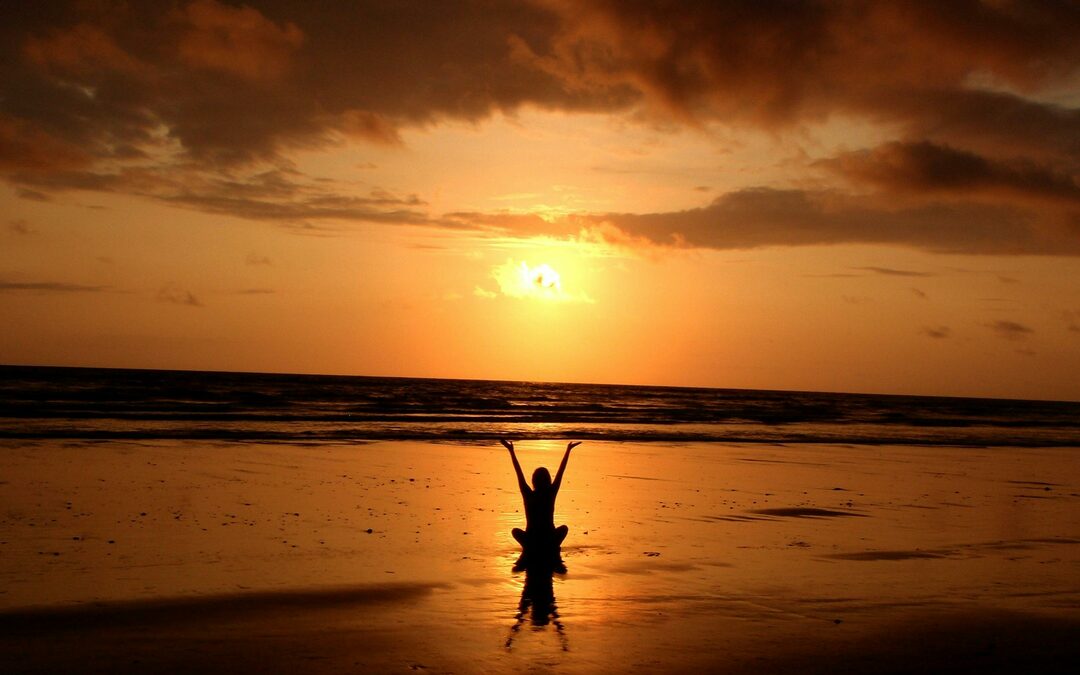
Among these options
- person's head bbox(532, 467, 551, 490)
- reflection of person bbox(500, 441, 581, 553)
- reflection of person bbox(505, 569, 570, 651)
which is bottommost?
reflection of person bbox(505, 569, 570, 651)

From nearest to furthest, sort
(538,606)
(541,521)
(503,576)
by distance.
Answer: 1. (538,606)
2. (503,576)
3. (541,521)

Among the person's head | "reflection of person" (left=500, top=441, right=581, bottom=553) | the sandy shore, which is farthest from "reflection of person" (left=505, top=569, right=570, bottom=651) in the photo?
the person's head

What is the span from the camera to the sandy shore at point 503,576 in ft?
22.6

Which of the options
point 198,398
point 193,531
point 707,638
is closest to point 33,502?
point 193,531

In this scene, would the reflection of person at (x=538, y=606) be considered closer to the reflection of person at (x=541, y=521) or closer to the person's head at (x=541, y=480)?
the reflection of person at (x=541, y=521)

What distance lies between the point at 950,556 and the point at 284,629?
8.22 metres

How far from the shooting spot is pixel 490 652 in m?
6.73

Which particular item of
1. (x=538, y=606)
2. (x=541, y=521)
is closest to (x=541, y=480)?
(x=541, y=521)

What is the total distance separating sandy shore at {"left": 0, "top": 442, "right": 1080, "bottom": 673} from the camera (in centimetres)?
688

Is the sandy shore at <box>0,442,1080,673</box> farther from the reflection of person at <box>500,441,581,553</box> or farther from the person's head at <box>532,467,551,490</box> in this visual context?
the person's head at <box>532,467,551,490</box>

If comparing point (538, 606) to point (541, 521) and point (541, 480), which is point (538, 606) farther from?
point (541, 480)

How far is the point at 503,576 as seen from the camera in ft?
30.8

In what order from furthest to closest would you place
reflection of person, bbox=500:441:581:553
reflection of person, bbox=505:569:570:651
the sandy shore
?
reflection of person, bbox=500:441:581:553 < reflection of person, bbox=505:569:570:651 < the sandy shore

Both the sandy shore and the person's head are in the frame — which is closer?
the sandy shore
